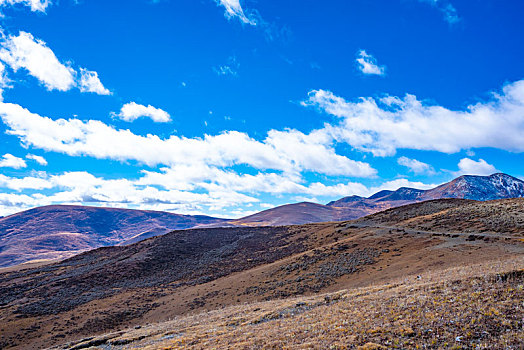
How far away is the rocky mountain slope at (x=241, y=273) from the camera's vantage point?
35281 millimetres

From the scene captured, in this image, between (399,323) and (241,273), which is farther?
(241,273)

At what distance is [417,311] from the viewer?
13953mm

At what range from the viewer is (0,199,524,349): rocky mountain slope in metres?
35.3

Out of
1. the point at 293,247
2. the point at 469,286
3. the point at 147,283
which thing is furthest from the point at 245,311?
the point at 293,247

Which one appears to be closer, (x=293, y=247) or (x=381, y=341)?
(x=381, y=341)

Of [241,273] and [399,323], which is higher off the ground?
[399,323]

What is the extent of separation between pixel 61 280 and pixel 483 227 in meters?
83.8

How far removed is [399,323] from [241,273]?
1788 inches

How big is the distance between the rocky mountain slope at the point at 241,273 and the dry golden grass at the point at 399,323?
409 cm

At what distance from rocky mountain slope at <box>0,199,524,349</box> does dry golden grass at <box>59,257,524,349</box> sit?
13.4ft

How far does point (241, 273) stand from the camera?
5506cm

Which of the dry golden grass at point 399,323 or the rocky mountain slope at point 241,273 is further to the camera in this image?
the rocky mountain slope at point 241,273

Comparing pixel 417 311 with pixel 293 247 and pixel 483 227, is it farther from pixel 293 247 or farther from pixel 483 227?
pixel 293 247

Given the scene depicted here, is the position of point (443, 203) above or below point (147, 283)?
above
